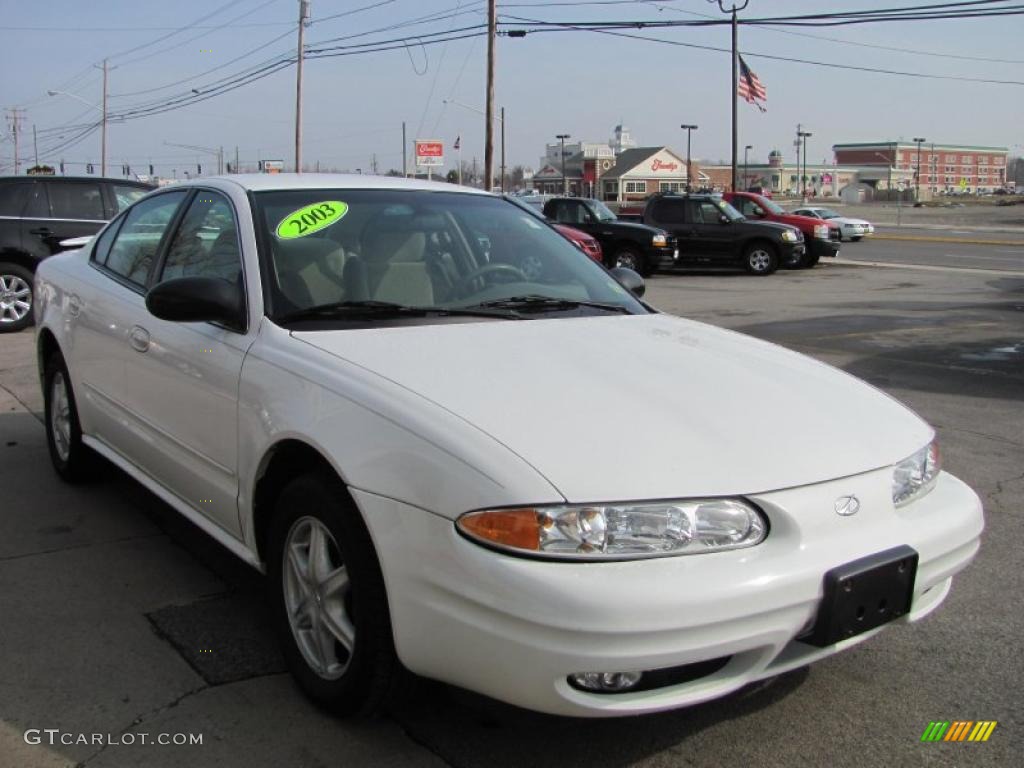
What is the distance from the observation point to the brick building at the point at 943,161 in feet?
447

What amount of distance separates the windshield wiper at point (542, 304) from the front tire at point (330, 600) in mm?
1056

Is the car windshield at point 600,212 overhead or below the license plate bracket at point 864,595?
overhead

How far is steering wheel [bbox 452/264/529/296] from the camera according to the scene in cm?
359

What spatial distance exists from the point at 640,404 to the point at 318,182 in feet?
6.25

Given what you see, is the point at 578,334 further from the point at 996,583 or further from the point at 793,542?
the point at 996,583

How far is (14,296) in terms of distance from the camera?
10750 millimetres

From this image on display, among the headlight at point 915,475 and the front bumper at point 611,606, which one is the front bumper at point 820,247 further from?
the front bumper at point 611,606

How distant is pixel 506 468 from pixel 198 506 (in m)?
1.72

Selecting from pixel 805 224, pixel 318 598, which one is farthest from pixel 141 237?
pixel 805 224

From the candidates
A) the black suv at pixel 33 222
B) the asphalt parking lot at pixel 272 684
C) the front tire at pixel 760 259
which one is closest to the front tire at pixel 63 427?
the asphalt parking lot at pixel 272 684

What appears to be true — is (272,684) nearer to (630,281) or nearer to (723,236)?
(630,281)

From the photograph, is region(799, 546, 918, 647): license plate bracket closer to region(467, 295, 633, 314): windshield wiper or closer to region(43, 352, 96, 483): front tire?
region(467, 295, 633, 314): windshield wiper

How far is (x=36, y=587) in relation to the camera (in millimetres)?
3736

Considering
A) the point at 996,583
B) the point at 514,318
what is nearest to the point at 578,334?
the point at 514,318
